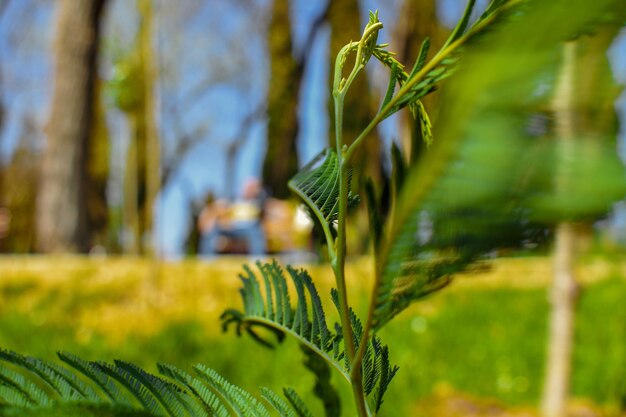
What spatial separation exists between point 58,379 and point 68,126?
6.18m

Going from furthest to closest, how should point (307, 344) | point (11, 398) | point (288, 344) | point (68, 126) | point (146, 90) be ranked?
point (68, 126) < point (146, 90) < point (288, 344) < point (307, 344) < point (11, 398)

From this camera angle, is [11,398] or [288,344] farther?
[288,344]

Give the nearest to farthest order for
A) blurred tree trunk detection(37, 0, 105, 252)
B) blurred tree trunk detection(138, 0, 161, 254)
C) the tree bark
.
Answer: the tree bark → blurred tree trunk detection(138, 0, 161, 254) → blurred tree trunk detection(37, 0, 105, 252)

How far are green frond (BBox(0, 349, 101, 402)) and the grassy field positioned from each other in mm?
1522

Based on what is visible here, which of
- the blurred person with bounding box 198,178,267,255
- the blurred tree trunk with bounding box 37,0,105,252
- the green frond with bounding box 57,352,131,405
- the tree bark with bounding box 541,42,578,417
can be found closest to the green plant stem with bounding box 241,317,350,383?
the green frond with bounding box 57,352,131,405

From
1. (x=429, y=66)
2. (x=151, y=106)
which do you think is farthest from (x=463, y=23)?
(x=151, y=106)

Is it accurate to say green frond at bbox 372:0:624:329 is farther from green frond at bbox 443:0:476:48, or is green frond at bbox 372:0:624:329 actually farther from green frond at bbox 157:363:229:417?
green frond at bbox 157:363:229:417

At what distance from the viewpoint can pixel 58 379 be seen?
34 centimetres

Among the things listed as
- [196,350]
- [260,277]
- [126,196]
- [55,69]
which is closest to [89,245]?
[55,69]

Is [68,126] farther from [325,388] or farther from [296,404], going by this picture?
[296,404]

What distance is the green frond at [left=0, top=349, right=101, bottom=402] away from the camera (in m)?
0.33

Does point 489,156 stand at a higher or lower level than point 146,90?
lower

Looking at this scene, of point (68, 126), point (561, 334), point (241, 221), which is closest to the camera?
point (561, 334)

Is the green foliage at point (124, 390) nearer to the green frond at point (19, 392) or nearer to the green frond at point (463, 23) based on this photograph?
the green frond at point (19, 392)
